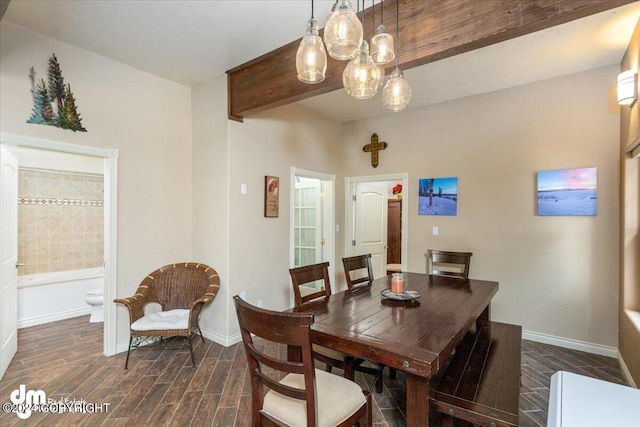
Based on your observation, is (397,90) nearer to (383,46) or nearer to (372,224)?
(383,46)

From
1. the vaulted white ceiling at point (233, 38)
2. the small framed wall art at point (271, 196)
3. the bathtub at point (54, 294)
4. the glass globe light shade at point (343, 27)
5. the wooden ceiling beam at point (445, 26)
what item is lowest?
the bathtub at point (54, 294)

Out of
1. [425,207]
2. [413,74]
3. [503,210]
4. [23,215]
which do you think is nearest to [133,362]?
[23,215]

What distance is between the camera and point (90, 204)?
4.57m

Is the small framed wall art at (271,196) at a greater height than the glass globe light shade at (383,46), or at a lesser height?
lesser

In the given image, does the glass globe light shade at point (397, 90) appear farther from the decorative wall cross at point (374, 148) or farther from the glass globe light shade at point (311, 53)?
the decorative wall cross at point (374, 148)

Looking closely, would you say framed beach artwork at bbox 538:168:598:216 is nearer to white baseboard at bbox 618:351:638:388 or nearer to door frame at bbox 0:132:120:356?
white baseboard at bbox 618:351:638:388

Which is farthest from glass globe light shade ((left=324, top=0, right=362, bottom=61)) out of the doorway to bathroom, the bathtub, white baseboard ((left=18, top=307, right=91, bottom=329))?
white baseboard ((left=18, top=307, right=91, bottom=329))

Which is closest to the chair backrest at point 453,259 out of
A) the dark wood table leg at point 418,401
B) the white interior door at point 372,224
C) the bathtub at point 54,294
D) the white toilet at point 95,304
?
the white interior door at point 372,224

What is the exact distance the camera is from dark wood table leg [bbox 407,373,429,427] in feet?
4.66

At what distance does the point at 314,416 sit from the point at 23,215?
474cm

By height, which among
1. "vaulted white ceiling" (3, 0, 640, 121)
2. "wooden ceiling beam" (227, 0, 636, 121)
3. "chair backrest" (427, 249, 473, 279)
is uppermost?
"vaulted white ceiling" (3, 0, 640, 121)

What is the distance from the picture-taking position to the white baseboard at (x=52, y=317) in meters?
3.81

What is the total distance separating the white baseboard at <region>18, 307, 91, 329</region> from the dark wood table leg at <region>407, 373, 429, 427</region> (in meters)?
4.73

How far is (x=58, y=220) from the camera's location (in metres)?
4.27
